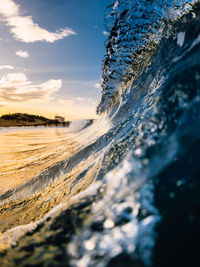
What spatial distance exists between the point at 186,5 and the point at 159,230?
5.76 ft

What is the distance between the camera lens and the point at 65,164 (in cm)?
188

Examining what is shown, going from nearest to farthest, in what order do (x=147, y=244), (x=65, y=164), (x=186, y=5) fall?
1. (x=147, y=244)
2. (x=186, y=5)
3. (x=65, y=164)

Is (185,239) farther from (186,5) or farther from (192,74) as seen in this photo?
(186,5)

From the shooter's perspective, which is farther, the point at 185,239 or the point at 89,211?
the point at 89,211

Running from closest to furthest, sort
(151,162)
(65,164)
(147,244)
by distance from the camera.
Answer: (147,244), (151,162), (65,164)

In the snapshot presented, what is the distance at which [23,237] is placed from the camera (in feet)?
1.99

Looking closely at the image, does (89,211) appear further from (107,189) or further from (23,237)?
(23,237)

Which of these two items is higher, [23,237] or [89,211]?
[89,211]

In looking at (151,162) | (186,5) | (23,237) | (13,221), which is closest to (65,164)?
(13,221)

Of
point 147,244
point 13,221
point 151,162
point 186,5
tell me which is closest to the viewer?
point 147,244

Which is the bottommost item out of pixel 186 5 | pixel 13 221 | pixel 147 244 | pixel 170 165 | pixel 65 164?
pixel 13 221

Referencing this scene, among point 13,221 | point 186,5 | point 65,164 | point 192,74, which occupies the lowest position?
point 13,221

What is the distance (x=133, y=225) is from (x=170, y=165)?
0.21 meters

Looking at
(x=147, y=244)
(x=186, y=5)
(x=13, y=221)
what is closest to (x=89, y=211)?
(x=147, y=244)
